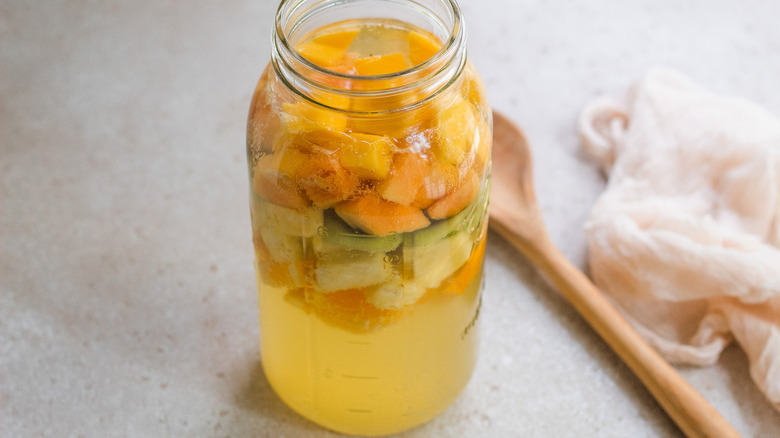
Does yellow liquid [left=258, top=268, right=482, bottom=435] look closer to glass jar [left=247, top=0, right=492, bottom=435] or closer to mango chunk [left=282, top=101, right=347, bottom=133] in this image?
glass jar [left=247, top=0, right=492, bottom=435]

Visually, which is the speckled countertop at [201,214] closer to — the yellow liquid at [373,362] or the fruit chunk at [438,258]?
the yellow liquid at [373,362]

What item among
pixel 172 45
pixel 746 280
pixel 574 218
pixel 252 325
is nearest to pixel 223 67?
pixel 172 45

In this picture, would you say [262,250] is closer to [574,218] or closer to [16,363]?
[16,363]

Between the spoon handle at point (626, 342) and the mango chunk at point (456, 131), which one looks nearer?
the mango chunk at point (456, 131)

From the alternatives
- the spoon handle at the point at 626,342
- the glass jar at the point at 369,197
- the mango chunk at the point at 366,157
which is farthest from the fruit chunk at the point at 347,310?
the spoon handle at the point at 626,342

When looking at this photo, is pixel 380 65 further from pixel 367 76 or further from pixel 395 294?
pixel 395 294

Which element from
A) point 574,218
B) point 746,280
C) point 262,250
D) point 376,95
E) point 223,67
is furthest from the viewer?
point 223,67
